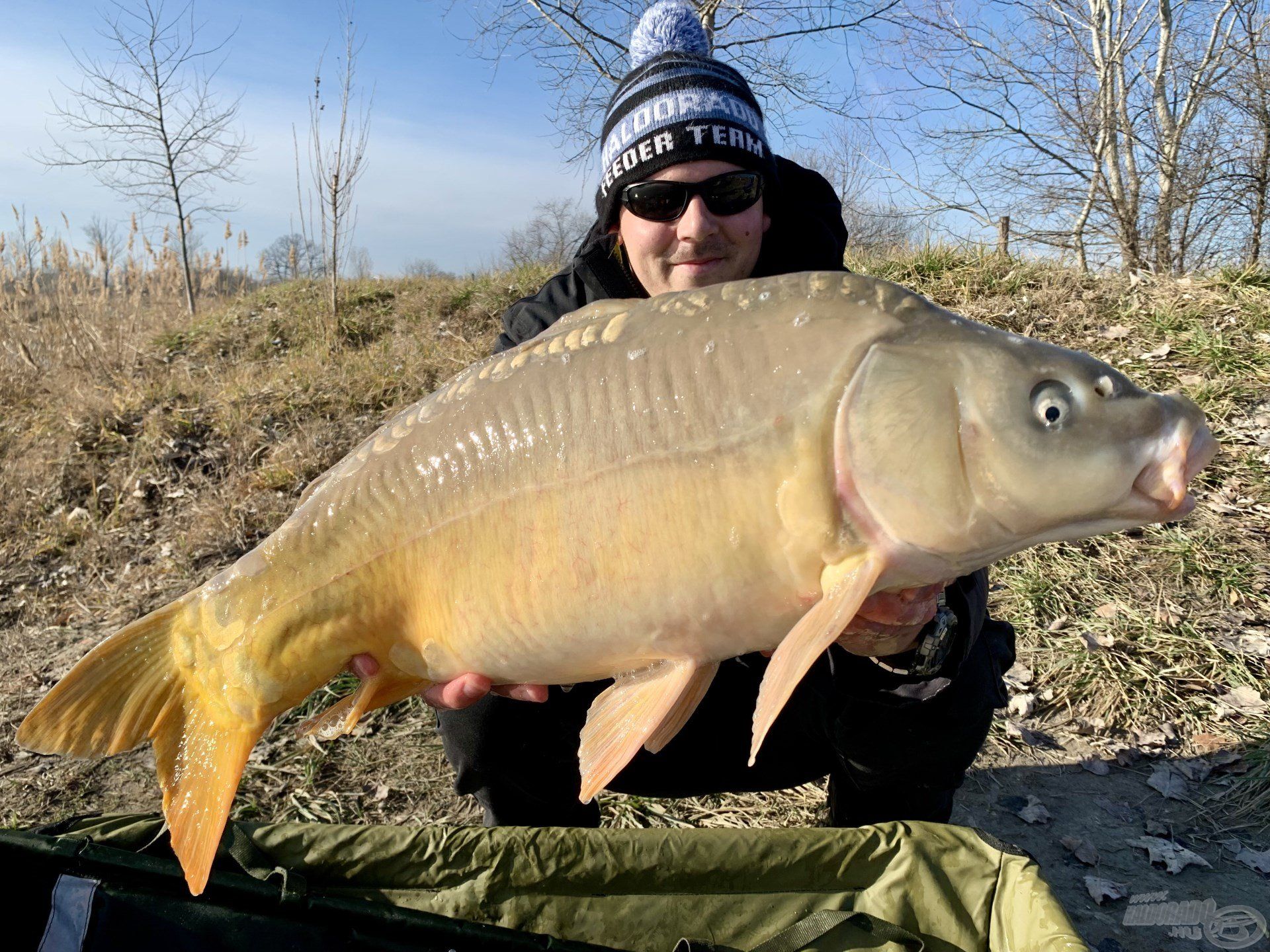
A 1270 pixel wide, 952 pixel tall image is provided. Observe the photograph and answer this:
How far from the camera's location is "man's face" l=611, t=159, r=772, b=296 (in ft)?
6.77

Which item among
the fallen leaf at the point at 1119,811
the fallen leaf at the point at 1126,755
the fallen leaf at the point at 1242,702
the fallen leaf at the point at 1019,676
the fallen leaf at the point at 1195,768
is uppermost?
the fallen leaf at the point at 1019,676

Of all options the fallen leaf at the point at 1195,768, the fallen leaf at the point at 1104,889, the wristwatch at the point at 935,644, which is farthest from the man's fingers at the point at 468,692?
the fallen leaf at the point at 1195,768

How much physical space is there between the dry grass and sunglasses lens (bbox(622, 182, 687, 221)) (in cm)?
156

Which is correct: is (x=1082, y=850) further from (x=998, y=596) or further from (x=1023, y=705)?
(x=998, y=596)

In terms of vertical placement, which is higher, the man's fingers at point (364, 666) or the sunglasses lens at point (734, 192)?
the sunglasses lens at point (734, 192)

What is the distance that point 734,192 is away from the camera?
2051 millimetres

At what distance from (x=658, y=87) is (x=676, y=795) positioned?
1.81 m

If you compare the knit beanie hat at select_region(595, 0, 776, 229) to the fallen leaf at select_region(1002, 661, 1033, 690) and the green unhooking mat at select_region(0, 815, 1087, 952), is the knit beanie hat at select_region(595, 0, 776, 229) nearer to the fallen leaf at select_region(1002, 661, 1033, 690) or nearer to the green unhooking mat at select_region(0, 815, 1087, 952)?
the green unhooking mat at select_region(0, 815, 1087, 952)

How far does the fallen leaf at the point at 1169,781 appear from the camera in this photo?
7.57 ft

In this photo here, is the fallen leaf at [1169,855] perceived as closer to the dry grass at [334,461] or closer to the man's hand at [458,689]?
the dry grass at [334,461]

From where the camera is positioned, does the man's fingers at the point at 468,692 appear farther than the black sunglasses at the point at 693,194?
No

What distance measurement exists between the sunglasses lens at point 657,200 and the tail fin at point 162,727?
134cm

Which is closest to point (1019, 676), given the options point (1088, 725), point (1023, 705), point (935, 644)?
point (1023, 705)

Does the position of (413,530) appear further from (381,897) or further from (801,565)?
(381,897)
